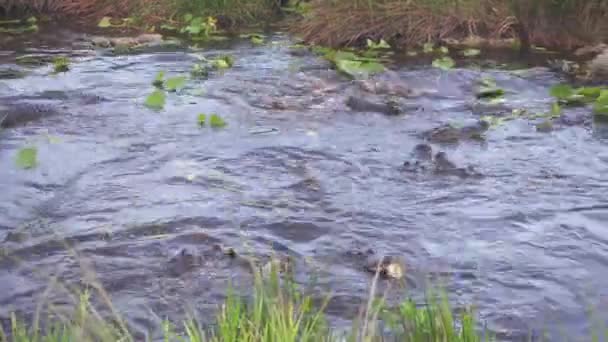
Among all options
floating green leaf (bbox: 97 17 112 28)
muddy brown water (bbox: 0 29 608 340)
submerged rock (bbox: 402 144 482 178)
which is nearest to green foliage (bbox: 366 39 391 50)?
muddy brown water (bbox: 0 29 608 340)

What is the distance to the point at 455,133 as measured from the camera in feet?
22.7

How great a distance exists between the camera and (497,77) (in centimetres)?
862

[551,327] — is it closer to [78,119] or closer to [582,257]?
[582,257]

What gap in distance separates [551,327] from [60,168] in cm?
361

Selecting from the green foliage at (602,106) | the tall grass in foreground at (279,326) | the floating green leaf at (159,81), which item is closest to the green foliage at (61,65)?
the floating green leaf at (159,81)

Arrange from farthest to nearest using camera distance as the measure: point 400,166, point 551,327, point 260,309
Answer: point 400,166 < point 551,327 < point 260,309

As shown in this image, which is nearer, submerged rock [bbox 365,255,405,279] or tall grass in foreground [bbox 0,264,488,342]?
tall grass in foreground [bbox 0,264,488,342]

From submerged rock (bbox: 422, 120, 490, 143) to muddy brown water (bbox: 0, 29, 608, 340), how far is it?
106 millimetres

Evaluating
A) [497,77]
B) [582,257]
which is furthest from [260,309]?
[497,77]

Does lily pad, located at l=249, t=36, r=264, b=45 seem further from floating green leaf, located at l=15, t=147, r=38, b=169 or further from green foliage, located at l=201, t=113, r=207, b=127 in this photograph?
floating green leaf, located at l=15, t=147, r=38, b=169

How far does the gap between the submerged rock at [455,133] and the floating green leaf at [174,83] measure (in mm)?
2451

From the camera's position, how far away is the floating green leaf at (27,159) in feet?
20.8

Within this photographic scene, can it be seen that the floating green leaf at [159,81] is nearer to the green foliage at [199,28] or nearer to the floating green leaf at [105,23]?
the green foliage at [199,28]

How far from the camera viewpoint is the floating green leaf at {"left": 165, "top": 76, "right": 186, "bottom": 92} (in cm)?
828
